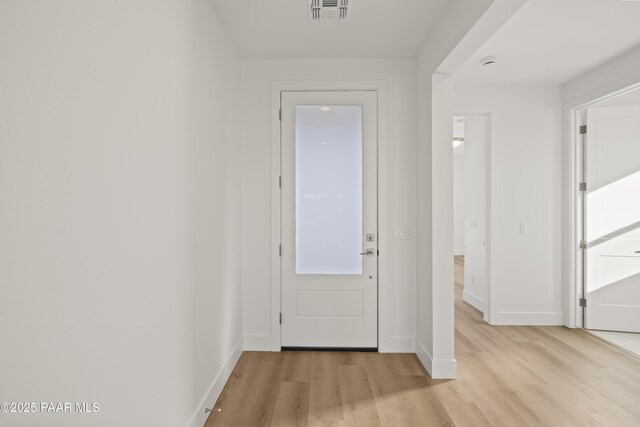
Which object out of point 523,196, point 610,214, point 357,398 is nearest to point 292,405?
point 357,398

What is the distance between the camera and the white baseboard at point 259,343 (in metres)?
3.17

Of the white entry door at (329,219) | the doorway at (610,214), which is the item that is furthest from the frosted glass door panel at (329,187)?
the doorway at (610,214)

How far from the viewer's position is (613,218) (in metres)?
3.69

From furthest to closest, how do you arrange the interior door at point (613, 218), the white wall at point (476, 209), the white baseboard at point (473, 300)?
the white baseboard at point (473, 300) < the white wall at point (476, 209) < the interior door at point (613, 218)

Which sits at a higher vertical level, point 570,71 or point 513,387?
point 570,71

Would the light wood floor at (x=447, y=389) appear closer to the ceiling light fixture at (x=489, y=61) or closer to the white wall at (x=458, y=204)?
the ceiling light fixture at (x=489, y=61)

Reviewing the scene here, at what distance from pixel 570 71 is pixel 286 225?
3.40m

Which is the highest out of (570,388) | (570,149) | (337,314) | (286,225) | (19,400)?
(570,149)

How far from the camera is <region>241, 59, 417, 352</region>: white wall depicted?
3154mm

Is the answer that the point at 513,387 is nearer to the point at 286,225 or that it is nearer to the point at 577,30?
the point at 286,225

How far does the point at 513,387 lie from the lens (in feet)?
8.29

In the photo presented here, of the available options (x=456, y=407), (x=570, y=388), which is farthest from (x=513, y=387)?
(x=456, y=407)

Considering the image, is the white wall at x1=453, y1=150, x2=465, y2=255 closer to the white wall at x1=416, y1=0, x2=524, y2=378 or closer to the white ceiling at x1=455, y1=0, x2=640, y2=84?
the white ceiling at x1=455, y1=0, x2=640, y2=84

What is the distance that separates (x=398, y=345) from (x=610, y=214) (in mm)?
2825
